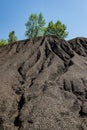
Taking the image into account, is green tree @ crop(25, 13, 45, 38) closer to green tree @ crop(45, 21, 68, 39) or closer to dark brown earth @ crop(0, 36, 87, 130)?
green tree @ crop(45, 21, 68, 39)

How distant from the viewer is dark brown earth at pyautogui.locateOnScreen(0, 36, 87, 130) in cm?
2350

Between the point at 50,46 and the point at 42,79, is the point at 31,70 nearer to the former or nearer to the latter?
the point at 42,79

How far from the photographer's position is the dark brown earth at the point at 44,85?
23500 mm

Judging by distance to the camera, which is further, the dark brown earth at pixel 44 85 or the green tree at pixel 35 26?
the green tree at pixel 35 26

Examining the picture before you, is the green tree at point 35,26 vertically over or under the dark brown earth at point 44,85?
over

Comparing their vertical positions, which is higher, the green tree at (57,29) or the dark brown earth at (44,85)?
the green tree at (57,29)

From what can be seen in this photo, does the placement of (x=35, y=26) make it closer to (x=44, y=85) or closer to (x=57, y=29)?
(x=57, y=29)

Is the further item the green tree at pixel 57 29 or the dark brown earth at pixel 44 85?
the green tree at pixel 57 29

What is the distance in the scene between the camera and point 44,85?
2802 cm

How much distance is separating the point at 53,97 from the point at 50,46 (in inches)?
467

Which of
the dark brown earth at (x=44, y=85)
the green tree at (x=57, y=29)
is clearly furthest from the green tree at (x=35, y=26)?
the dark brown earth at (x=44, y=85)

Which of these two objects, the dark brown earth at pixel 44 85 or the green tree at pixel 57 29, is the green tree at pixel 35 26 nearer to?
the green tree at pixel 57 29

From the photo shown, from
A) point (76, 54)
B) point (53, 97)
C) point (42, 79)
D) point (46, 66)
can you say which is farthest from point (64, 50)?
point (53, 97)

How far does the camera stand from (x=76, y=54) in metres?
35.3
